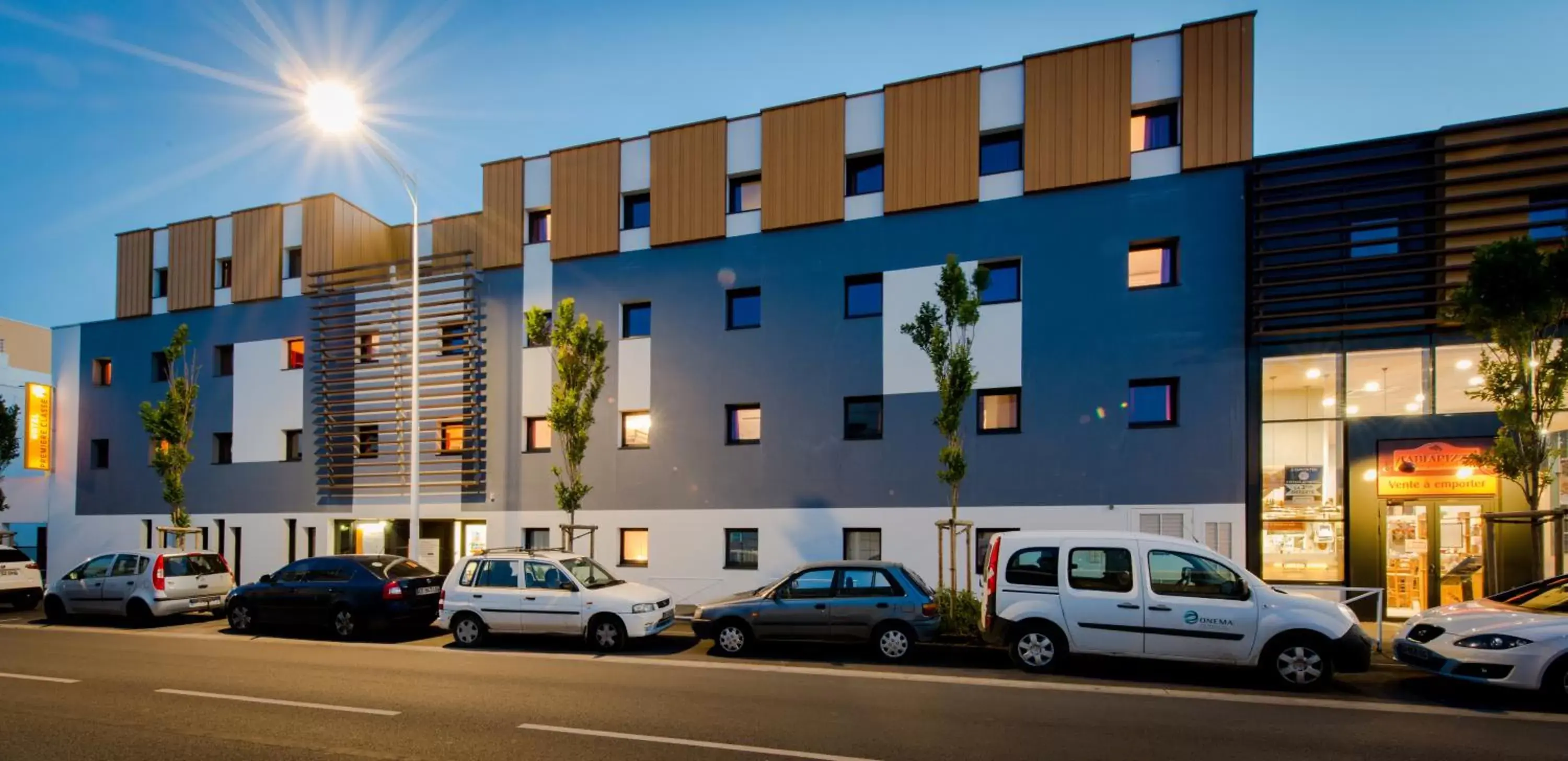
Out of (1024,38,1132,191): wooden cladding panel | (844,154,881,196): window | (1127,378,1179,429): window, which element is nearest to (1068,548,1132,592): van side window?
(1127,378,1179,429): window

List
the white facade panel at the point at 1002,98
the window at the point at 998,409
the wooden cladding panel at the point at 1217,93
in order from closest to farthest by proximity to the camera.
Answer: the wooden cladding panel at the point at 1217,93 < the window at the point at 998,409 < the white facade panel at the point at 1002,98

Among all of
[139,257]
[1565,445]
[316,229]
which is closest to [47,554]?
[139,257]

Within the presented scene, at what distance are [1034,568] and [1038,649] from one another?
1033 millimetres

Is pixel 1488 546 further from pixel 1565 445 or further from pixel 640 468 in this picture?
pixel 640 468

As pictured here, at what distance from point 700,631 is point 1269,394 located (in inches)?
441

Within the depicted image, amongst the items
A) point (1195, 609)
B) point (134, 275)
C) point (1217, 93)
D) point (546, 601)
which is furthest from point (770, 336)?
point (134, 275)

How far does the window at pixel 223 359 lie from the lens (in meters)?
23.6

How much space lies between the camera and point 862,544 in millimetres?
16859

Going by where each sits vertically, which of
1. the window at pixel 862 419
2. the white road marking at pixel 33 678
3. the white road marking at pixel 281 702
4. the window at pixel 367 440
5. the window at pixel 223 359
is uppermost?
the window at pixel 223 359

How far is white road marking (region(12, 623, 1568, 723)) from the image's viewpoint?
8250 millimetres

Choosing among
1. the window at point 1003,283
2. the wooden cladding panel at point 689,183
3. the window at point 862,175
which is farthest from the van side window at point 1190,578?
the wooden cladding panel at point 689,183

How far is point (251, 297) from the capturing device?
23.2 m

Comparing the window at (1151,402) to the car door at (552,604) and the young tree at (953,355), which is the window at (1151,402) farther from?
the car door at (552,604)

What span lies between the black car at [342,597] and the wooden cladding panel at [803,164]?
10427 mm
